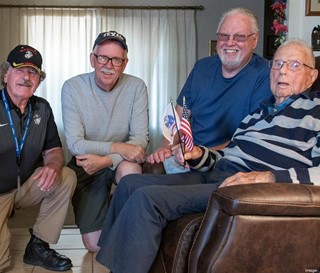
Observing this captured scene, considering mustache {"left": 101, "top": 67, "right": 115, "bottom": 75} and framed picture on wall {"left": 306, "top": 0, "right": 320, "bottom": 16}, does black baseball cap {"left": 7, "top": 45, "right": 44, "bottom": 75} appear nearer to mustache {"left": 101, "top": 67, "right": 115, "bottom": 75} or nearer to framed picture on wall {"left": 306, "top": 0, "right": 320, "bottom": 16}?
mustache {"left": 101, "top": 67, "right": 115, "bottom": 75}

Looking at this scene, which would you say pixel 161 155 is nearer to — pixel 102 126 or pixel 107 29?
pixel 102 126

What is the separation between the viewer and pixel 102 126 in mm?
2645

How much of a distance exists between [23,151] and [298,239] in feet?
4.99

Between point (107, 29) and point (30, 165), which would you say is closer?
point (30, 165)

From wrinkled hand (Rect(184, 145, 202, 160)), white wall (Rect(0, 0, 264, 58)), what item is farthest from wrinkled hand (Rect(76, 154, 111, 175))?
white wall (Rect(0, 0, 264, 58))

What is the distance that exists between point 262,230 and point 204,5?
18.4ft

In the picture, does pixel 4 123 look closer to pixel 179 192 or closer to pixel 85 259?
pixel 85 259

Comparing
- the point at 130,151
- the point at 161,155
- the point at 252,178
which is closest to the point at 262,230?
the point at 252,178

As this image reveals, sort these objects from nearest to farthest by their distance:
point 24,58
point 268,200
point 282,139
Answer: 1. point 268,200
2. point 282,139
3. point 24,58

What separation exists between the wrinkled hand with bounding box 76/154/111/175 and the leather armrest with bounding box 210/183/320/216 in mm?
1131

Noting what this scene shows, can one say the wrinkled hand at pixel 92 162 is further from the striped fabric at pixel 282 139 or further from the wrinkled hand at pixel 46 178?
the striped fabric at pixel 282 139

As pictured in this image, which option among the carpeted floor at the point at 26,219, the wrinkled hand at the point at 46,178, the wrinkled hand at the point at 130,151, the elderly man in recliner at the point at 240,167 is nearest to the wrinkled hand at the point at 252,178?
the elderly man in recliner at the point at 240,167

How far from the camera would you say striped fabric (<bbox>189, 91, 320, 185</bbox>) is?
179cm

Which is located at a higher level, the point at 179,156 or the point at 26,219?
the point at 179,156
